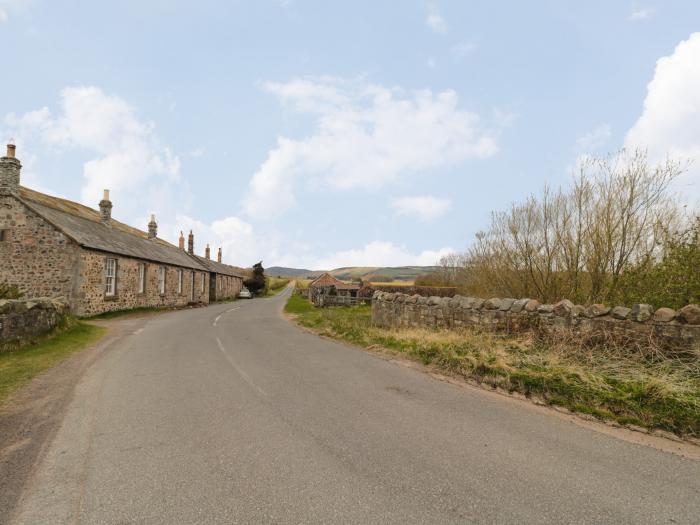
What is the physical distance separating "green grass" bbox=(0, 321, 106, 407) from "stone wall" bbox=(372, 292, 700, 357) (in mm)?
11118

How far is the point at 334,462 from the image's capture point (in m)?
3.96

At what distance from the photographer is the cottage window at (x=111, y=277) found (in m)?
21.4

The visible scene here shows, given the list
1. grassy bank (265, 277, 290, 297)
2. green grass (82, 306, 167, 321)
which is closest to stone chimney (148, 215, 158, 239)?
green grass (82, 306, 167, 321)

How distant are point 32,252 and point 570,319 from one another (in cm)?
2448

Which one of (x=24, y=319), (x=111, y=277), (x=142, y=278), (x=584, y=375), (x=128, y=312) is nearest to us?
(x=584, y=375)

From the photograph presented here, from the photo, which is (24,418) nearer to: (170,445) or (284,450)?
(170,445)

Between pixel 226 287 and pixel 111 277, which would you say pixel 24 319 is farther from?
pixel 226 287

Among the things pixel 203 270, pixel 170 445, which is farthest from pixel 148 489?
pixel 203 270

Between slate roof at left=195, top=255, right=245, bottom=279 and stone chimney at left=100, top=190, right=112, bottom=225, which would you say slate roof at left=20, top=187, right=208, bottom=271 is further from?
slate roof at left=195, top=255, right=245, bottom=279

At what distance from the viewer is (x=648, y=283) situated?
9586 mm

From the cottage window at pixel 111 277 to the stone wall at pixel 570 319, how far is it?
17.6 meters

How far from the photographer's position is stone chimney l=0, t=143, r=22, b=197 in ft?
62.7

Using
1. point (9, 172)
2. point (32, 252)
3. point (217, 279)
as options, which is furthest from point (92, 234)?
point (217, 279)

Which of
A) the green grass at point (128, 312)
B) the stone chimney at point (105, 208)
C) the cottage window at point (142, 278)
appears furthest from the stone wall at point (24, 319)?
the stone chimney at point (105, 208)
